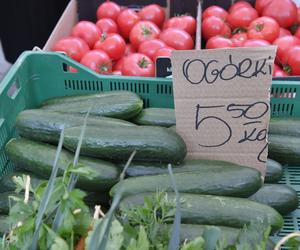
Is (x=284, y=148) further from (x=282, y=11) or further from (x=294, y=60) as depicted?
(x=282, y=11)

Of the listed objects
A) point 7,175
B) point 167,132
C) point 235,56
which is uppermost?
point 235,56

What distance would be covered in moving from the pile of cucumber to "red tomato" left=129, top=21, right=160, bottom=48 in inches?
29.0

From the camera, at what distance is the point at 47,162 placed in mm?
1035

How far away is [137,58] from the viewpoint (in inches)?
64.2

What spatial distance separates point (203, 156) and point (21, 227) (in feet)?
2.09

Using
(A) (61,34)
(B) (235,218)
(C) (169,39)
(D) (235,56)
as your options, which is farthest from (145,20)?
(B) (235,218)

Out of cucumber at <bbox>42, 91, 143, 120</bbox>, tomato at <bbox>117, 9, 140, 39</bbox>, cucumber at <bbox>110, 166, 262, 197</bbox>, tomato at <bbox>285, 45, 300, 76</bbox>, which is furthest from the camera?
tomato at <bbox>117, 9, 140, 39</bbox>

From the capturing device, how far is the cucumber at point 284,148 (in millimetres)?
1173

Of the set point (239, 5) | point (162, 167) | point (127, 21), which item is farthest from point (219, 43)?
point (162, 167)

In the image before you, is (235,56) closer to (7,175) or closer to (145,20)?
(7,175)

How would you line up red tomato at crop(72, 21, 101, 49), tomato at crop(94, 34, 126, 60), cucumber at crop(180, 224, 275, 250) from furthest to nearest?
1. red tomato at crop(72, 21, 101, 49)
2. tomato at crop(94, 34, 126, 60)
3. cucumber at crop(180, 224, 275, 250)

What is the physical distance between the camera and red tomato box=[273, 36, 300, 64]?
168 centimetres

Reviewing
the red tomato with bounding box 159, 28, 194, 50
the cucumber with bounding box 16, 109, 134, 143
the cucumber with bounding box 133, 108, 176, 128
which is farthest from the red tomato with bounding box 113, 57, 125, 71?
the cucumber with bounding box 16, 109, 134, 143

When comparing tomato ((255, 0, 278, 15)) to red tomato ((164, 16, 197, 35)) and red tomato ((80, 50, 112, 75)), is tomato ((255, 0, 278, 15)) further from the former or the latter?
red tomato ((80, 50, 112, 75))
